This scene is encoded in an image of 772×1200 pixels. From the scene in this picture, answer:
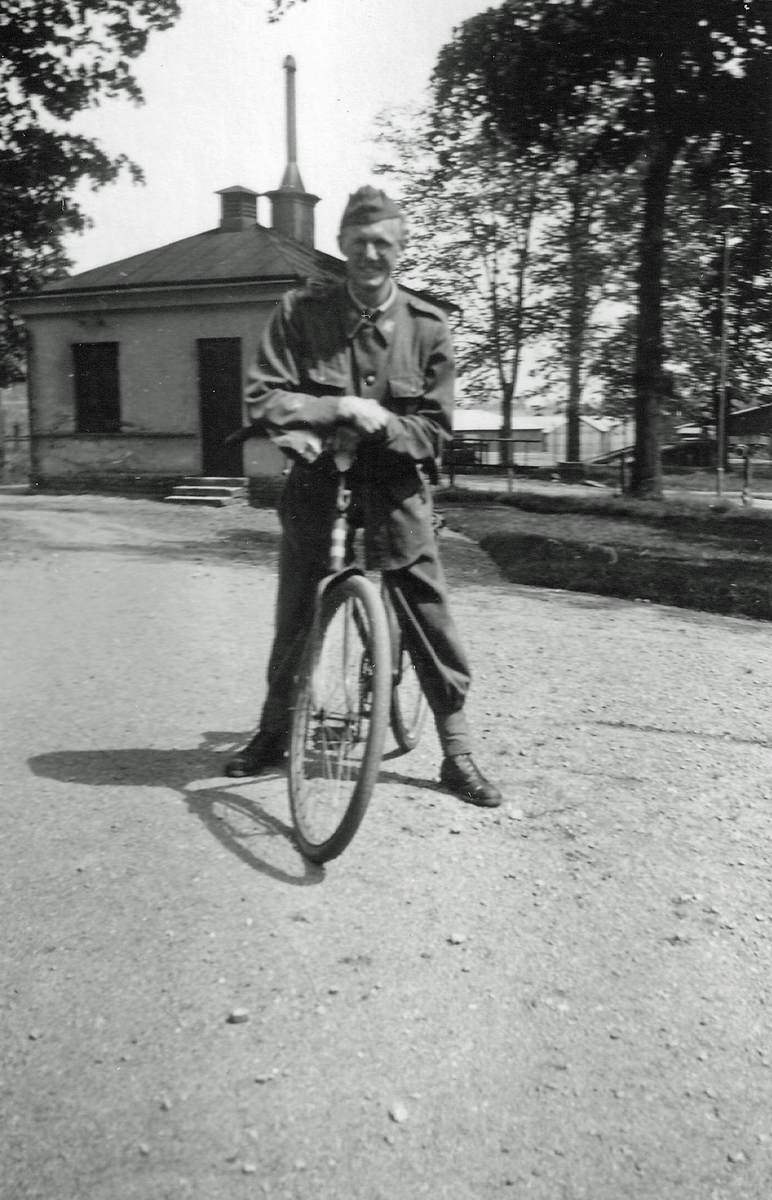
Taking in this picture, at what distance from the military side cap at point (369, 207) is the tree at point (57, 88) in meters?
4.27

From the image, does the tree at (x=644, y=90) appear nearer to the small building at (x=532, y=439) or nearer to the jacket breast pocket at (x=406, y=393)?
the small building at (x=532, y=439)

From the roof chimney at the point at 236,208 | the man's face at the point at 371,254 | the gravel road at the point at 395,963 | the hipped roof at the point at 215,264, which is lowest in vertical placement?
the gravel road at the point at 395,963

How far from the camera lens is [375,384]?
3.69 m

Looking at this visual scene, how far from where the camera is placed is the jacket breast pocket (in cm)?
369

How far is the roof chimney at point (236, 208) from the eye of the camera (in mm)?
23344

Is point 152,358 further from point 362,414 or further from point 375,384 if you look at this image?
point 362,414

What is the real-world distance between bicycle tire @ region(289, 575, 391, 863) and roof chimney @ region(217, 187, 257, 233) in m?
21.2

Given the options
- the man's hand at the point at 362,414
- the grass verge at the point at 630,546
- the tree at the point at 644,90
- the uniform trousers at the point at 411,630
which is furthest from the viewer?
the tree at the point at 644,90

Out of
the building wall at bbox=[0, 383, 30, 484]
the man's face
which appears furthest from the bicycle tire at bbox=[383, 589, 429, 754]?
the building wall at bbox=[0, 383, 30, 484]

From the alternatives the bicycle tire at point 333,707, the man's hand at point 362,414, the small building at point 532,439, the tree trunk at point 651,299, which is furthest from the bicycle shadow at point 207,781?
the tree trunk at point 651,299

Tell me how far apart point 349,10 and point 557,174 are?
884 inches

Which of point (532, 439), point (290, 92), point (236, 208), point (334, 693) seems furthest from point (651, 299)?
point (334, 693)

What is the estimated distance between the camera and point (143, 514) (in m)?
16.3

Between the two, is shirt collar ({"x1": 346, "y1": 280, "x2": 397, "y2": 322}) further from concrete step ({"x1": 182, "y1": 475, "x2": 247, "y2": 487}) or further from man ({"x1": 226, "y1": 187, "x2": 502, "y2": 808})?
concrete step ({"x1": 182, "y1": 475, "x2": 247, "y2": 487})
